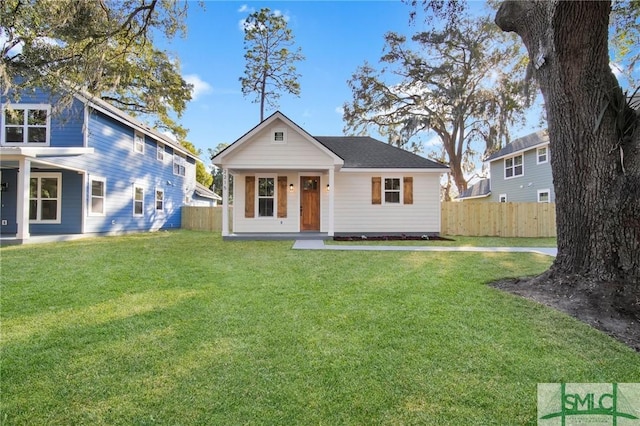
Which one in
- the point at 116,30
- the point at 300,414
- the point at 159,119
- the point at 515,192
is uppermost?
the point at 159,119

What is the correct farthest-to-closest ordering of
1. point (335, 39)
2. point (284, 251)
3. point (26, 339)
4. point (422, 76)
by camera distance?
point (422, 76) < point (335, 39) < point (284, 251) < point (26, 339)

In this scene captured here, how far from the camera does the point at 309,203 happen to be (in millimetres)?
13047

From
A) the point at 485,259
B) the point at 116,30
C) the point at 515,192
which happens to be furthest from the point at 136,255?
the point at 515,192

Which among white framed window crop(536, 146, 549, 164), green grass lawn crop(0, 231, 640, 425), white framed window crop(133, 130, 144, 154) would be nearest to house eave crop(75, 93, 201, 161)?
white framed window crop(133, 130, 144, 154)

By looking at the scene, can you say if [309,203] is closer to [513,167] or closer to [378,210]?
[378,210]

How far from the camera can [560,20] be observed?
444 cm

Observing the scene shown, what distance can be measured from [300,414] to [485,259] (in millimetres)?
6821

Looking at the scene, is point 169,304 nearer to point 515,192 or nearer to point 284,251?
point 284,251

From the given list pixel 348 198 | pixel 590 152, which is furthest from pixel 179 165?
pixel 590 152

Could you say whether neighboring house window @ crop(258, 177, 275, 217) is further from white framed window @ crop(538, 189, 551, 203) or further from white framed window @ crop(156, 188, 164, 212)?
white framed window @ crop(538, 189, 551, 203)

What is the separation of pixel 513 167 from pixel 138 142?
20.8 metres

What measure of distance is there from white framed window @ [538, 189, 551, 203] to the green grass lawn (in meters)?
14.5

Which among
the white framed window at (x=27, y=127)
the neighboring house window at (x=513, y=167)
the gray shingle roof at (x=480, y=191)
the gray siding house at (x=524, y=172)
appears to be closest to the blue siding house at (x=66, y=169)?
the white framed window at (x=27, y=127)

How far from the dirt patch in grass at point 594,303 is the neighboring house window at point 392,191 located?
8.74m
